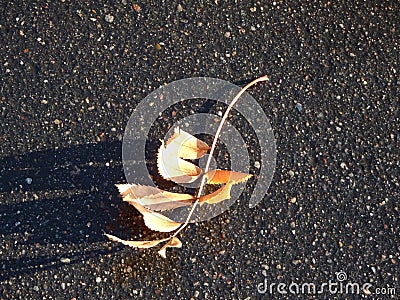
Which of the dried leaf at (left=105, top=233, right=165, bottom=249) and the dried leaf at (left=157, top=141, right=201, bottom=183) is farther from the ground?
the dried leaf at (left=157, top=141, right=201, bottom=183)

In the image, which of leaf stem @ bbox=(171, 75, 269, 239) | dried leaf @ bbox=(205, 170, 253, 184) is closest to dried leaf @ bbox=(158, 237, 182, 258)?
leaf stem @ bbox=(171, 75, 269, 239)

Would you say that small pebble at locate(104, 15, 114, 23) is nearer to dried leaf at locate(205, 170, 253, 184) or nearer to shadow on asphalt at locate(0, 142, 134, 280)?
shadow on asphalt at locate(0, 142, 134, 280)

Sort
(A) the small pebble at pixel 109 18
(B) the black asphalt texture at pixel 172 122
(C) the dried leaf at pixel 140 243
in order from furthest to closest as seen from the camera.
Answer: (A) the small pebble at pixel 109 18 → (B) the black asphalt texture at pixel 172 122 → (C) the dried leaf at pixel 140 243
